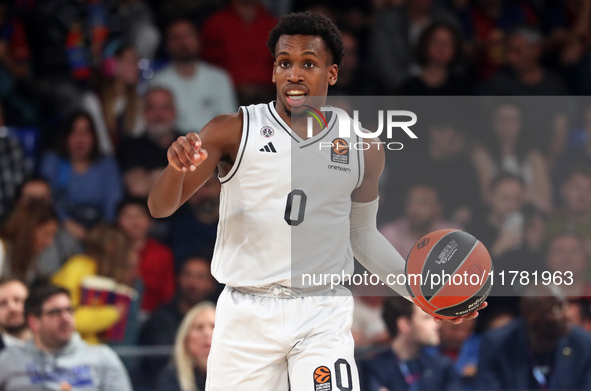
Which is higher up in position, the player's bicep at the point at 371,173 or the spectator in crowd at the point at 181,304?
the player's bicep at the point at 371,173

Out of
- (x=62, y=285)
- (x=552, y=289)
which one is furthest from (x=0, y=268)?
(x=552, y=289)

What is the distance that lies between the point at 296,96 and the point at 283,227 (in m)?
0.54

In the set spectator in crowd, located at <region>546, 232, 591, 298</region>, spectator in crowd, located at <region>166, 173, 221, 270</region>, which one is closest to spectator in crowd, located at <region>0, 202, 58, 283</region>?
spectator in crowd, located at <region>166, 173, 221, 270</region>

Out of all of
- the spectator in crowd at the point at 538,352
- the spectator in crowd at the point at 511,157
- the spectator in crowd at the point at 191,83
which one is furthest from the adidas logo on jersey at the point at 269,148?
the spectator in crowd at the point at 191,83

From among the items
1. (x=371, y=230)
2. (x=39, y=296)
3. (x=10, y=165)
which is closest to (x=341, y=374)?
(x=371, y=230)

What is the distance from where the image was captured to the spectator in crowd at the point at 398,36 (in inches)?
277

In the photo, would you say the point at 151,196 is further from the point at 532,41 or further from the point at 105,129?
the point at 532,41

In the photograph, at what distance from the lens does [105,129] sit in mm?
6691

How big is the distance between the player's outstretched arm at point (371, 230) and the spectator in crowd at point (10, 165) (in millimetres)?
3399

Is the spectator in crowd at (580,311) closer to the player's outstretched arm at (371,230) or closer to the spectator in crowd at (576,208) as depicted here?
the spectator in crowd at (576,208)

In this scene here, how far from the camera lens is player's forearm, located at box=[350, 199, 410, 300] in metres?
3.53

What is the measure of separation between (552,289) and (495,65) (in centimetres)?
271

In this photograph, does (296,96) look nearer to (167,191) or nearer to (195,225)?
(167,191)

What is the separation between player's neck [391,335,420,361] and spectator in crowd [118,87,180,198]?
2306 millimetres
